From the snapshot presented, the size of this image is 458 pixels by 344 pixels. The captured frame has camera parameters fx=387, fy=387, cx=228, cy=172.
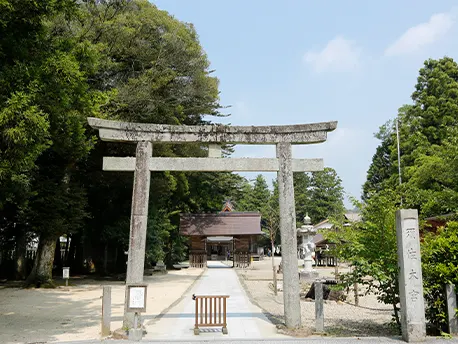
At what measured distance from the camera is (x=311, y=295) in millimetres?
14453

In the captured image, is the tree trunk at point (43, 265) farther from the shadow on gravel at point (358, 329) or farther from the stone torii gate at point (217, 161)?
the shadow on gravel at point (358, 329)

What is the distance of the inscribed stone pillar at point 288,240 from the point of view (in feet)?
27.0

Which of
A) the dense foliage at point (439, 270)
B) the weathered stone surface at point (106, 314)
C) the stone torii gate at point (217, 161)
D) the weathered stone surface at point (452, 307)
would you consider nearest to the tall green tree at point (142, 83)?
the stone torii gate at point (217, 161)

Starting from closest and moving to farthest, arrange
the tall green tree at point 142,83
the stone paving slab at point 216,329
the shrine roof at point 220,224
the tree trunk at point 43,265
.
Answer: the stone paving slab at point 216,329 < the tree trunk at point 43,265 < the tall green tree at point 142,83 < the shrine roof at point 220,224

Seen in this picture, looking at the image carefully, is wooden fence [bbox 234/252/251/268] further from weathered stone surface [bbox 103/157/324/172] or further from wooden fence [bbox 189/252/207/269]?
weathered stone surface [bbox 103/157/324/172]

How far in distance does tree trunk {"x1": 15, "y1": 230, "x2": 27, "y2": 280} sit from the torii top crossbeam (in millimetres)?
15170

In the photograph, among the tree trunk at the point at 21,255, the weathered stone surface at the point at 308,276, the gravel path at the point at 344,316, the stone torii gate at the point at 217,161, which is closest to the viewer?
the gravel path at the point at 344,316

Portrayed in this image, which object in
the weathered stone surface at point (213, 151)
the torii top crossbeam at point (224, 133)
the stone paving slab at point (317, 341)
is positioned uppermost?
the torii top crossbeam at point (224, 133)

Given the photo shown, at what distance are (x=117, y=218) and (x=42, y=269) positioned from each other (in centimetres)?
568

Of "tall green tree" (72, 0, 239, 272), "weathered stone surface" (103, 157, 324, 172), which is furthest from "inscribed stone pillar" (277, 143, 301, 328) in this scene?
"tall green tree" (72, 0, 239, 272)

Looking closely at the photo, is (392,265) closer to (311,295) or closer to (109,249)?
(311,295)

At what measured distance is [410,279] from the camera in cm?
715

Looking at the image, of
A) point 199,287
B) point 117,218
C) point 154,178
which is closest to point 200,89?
point 154,178

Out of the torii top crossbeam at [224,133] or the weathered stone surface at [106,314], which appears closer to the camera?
the weathered stone surface at [106,314]
